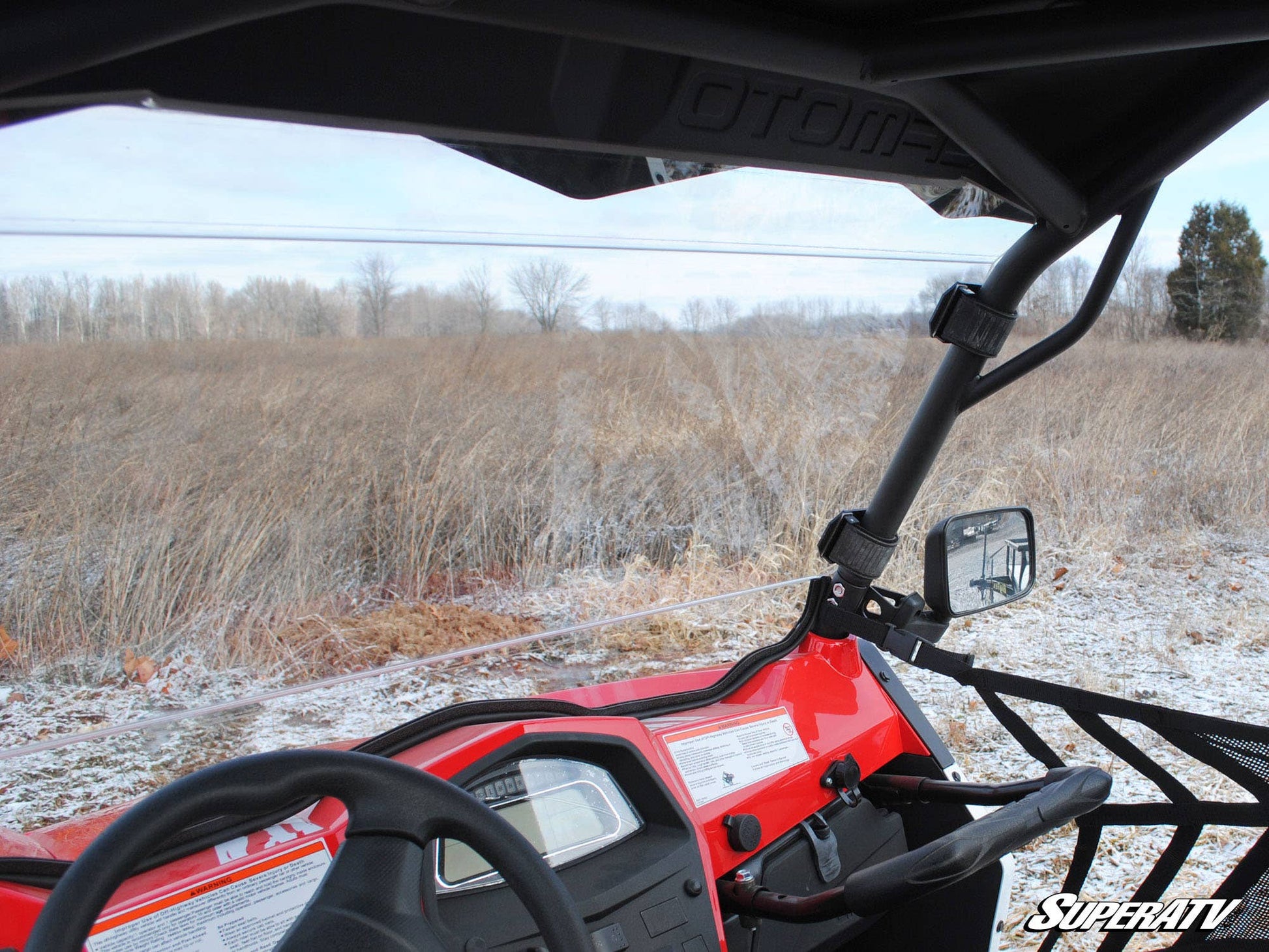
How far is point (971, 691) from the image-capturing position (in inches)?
131

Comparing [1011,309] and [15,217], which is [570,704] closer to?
[15,217]

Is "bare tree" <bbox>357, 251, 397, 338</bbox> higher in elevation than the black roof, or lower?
lower

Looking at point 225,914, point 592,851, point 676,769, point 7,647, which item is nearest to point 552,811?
point 592,851

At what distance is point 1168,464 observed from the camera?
564cm

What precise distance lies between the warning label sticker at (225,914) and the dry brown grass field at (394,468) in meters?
0.26

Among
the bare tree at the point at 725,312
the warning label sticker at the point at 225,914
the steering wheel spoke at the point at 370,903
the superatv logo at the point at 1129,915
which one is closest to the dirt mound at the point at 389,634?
the warning label sticker at the point at 225,914

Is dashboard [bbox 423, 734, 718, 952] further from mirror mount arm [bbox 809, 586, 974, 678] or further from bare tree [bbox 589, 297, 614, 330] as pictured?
bare tree [bbox 589, 297, 614, 330]

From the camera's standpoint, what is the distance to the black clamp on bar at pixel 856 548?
1.76 m

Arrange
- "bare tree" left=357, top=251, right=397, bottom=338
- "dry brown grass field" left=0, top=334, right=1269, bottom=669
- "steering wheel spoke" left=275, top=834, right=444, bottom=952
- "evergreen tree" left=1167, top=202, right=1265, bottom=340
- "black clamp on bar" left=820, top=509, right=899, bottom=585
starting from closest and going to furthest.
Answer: "steering wheel spoke" left=275, top=834, right=444, bottom=952 < "dry brown grass field" left=0, top=334, right=1269, bottom=669 < "bare tree" left=357, top=251, right=397, bottom=338 < "black clamp on bar" left=820, top=509, right=899, bottom=585 < "evergreen tree" left=1167, top=202, right=1265, bottom=340

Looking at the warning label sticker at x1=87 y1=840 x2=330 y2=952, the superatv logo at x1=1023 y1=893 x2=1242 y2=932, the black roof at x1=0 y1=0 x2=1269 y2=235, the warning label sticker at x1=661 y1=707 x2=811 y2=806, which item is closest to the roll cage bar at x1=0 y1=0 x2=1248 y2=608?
the black roof at x1=0 y1=0 x2=1269 y2=235

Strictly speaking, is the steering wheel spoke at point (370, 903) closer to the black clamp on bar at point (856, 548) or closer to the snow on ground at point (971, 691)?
the snow on ground at point (971, 691)

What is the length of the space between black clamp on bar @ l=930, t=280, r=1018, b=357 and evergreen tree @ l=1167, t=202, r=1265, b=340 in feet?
19.7

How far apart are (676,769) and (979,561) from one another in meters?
0.76

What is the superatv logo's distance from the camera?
1468mm
